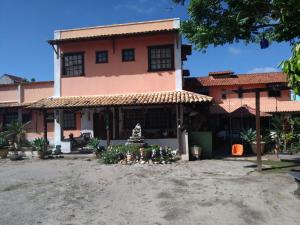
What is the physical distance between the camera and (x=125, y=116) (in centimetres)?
2258

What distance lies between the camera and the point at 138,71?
21172mm

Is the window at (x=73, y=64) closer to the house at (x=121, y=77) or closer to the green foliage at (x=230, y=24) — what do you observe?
the house at (x=121, y=77)

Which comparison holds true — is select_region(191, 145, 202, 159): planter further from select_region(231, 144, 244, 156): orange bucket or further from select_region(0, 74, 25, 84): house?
select_region(0, 74, 25, 84): house

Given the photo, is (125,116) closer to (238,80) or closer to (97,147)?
(97,147)

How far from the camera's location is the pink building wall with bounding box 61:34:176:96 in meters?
20.9

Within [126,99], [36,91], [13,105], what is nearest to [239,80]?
[126,99]

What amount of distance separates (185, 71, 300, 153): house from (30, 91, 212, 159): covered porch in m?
5.59

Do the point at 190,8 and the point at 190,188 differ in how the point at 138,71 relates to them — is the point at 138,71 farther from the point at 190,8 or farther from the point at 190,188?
the point at 190,188

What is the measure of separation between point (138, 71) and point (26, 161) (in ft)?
26.1

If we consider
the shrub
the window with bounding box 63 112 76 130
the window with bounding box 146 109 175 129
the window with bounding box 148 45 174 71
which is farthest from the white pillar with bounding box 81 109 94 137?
the shrub

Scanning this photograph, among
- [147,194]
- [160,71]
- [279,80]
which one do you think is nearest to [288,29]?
[147,194]

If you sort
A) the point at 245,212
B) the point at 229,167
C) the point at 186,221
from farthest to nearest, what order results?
the point at 229,167 → the point at 245,212 → the point at 186,221

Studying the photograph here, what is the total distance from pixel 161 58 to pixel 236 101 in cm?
1197

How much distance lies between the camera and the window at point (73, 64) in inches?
869
